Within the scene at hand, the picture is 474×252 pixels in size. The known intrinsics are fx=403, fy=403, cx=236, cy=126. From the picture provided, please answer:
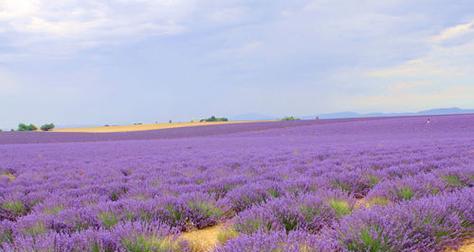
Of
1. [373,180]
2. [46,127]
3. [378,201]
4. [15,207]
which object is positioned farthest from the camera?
[46,127]

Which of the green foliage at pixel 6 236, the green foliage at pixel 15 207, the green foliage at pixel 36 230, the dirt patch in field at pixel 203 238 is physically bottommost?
the dirt patch in field at pixel 203 238

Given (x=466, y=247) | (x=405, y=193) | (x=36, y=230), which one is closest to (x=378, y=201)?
(x=405, y=193)

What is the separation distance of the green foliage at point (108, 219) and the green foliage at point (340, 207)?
198cm

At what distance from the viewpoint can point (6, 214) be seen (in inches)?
188

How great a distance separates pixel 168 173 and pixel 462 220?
4.95m

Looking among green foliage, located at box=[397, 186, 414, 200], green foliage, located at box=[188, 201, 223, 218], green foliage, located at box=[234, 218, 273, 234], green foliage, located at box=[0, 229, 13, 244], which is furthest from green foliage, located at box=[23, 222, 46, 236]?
green foliage, located at box=[397, 186, 414, 200]

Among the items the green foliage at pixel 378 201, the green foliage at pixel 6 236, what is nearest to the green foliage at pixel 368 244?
the green foliage at pixel 378 201

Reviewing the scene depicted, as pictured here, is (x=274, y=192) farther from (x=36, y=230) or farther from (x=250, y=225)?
(x=36, y=230)

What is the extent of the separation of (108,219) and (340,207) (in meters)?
2.12

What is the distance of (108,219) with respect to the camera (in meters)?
3.58

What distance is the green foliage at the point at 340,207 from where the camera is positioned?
3723 mm

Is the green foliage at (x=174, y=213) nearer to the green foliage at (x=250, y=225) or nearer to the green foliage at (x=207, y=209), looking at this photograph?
the green foliage at (x=207, y=209)

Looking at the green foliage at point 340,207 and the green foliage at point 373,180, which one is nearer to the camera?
the green foliage at point 340,207

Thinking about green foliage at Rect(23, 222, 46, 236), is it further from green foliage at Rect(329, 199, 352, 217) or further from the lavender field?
green foliage at Rect(329, 199, 352, 217)
